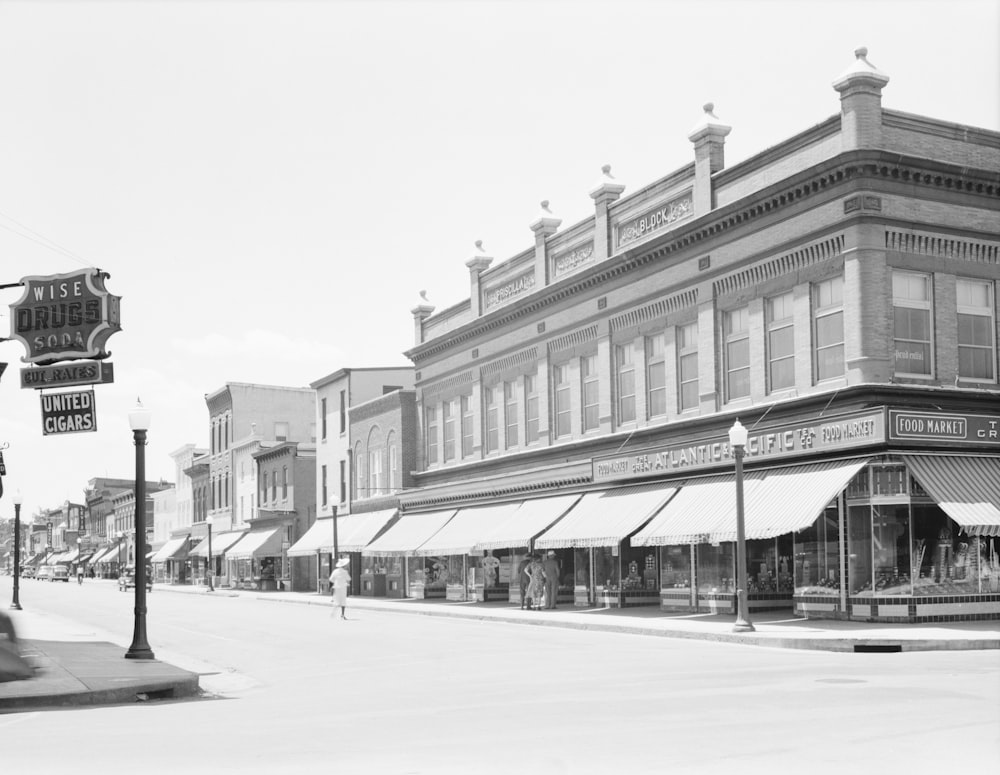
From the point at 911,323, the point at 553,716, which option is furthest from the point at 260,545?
the point at 553,716

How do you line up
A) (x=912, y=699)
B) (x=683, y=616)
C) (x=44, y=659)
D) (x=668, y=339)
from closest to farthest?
(x=912, y=699), (x=44, y=659), (x=683, y=616), (x=668, y=339)

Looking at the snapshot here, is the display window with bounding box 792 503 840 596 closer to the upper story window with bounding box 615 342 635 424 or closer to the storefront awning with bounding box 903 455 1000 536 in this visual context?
the storefront awning with bounding box 903 455 1000 536

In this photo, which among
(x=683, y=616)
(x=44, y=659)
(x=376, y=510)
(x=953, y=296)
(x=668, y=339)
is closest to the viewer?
(x=44, y=659)

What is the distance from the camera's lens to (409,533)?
4806cm

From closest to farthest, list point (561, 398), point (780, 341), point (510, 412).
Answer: point (780, 341), point (561, 398), point (510, 412)

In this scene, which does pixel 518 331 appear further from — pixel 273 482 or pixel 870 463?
pixel 273 482

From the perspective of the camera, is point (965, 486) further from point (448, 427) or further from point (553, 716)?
point (448, 427)

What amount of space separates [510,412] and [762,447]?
16.0m

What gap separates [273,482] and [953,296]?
5215cm

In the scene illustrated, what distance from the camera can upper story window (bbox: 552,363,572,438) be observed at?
132 feet

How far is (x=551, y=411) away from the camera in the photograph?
41000mm

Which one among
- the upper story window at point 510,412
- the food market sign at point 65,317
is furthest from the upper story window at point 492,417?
the food market sign at point 65,317

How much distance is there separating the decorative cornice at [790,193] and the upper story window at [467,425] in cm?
847

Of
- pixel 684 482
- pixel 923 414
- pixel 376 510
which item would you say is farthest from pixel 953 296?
pixel 376 510
